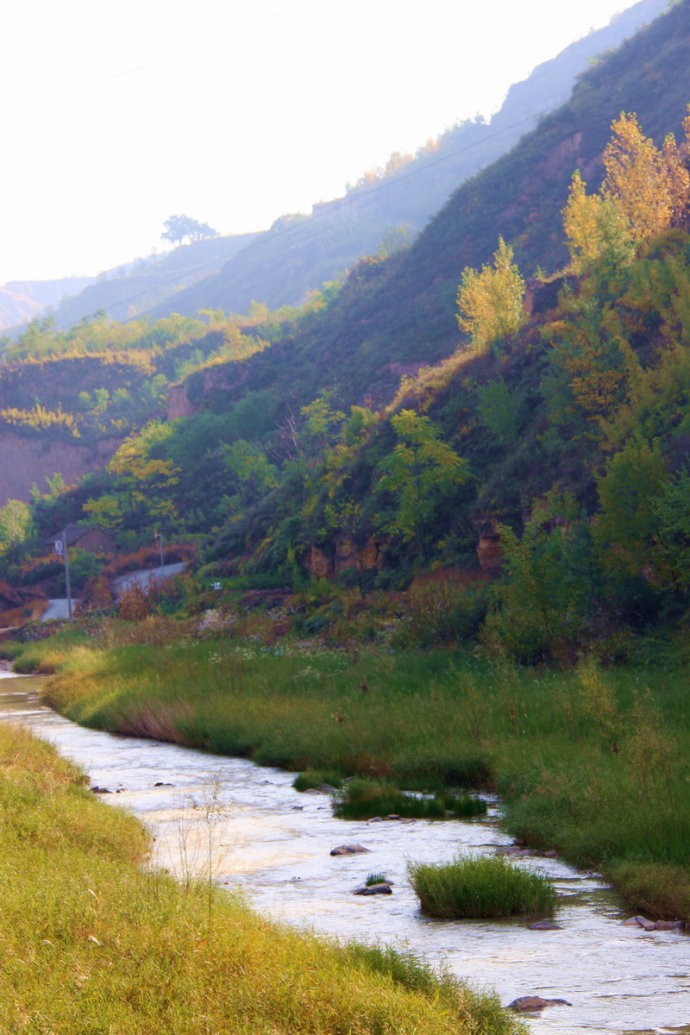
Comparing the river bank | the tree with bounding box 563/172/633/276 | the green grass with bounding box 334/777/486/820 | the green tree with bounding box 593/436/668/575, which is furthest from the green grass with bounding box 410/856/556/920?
the tree with bounding box 563/172/633/276

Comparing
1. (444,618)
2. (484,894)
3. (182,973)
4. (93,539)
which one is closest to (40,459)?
(93,539)

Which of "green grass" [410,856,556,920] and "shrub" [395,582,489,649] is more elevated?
"green grass" [410,856,556,920]

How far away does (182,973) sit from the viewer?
6.83 m

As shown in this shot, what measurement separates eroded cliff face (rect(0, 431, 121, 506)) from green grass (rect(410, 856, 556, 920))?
107744mm

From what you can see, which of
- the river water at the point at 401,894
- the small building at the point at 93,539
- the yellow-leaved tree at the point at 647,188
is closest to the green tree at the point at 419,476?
the yellow-leaved tree at the point at 647,188

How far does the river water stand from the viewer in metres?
8.23

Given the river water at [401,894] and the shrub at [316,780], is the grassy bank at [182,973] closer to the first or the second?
the river water at [401,894]

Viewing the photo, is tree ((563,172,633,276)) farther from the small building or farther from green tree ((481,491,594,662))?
the small building

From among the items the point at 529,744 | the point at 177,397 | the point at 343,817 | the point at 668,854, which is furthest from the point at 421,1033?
the point at 177,397

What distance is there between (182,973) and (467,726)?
38.1 ft

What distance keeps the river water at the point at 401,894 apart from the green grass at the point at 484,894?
148mm

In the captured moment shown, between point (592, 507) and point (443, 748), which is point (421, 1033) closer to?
point (443, 748)

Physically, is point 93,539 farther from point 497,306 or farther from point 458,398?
point 458,398

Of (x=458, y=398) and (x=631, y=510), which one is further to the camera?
(x=458, y=398)
